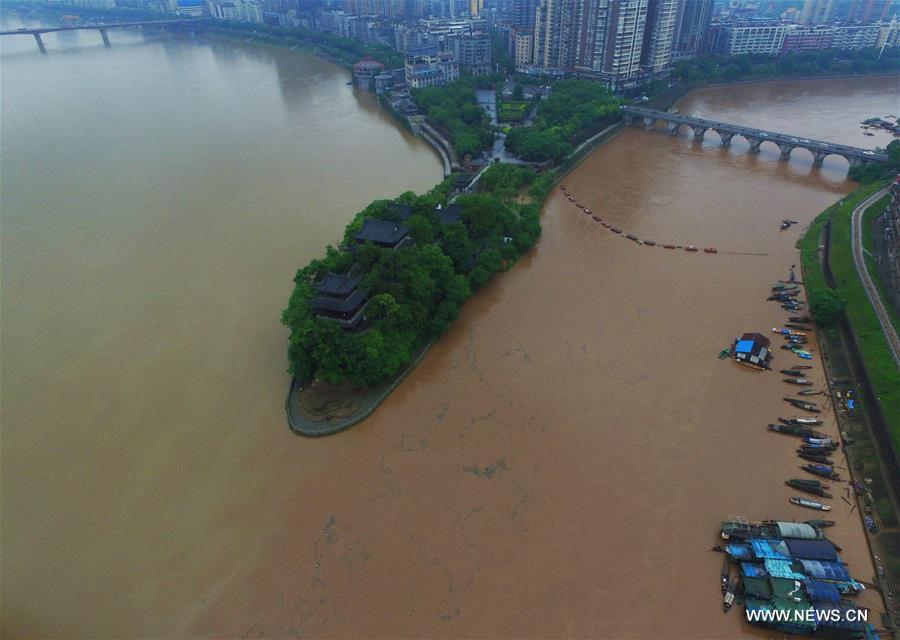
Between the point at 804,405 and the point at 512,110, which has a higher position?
the point at 512,110

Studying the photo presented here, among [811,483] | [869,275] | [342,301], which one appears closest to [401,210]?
[342,301]

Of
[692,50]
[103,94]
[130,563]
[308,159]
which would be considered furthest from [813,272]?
[103,94]

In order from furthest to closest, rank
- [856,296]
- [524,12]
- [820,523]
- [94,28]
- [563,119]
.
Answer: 1. [94,28]
2. [524,12]
3. [563,119]
4. [856,296]
5. [820,523]

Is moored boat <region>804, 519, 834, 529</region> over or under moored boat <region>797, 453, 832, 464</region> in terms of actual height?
under

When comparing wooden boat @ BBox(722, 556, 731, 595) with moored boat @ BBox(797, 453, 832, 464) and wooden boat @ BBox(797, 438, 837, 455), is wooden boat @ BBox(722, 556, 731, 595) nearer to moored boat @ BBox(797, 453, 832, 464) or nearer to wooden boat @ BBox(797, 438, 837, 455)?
moored boat @ BBox(797, 453, 832, 464)

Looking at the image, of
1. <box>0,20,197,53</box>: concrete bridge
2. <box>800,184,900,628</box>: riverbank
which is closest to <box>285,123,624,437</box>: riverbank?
<box>800,184,900,628</box>: riverbank

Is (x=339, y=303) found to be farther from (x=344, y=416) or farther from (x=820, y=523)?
(x=820, y=523)
